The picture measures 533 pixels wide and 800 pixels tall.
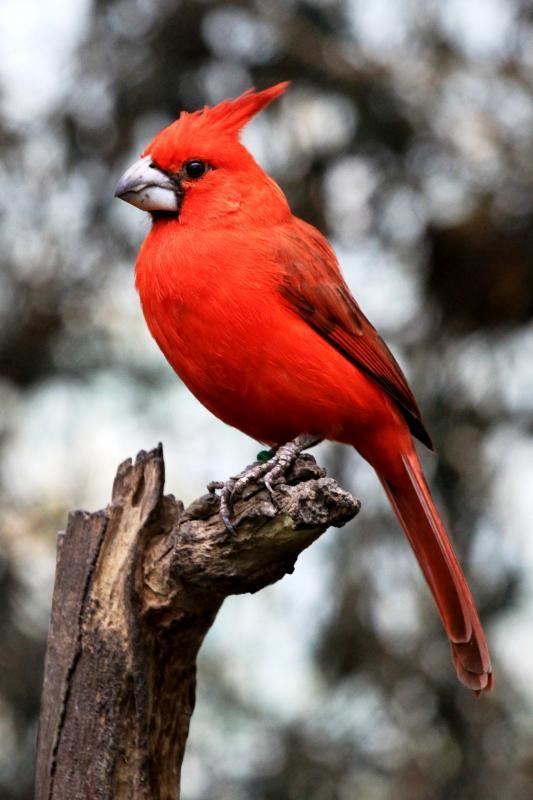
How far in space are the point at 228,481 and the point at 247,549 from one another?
0.22m

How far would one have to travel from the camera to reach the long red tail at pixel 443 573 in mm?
4379

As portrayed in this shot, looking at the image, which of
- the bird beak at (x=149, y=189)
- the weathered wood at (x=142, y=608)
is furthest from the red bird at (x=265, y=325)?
the weathered wood at (x=142, y=608)

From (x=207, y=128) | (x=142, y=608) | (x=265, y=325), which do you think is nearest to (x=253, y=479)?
(x=142, y=608)

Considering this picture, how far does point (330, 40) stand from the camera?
5.96m

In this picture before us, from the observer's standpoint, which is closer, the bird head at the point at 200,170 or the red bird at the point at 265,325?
the red bird at the point at 265,325

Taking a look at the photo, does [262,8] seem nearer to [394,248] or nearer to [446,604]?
[394,248]

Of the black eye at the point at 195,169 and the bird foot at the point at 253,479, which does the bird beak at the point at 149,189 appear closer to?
the black eye at the point at 195,169

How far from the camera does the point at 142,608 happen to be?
11.7 ft

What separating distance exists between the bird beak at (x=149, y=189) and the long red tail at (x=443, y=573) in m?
1.19

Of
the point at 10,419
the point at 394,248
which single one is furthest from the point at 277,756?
the point at 394,248

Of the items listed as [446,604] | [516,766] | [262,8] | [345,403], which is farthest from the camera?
[262,8]

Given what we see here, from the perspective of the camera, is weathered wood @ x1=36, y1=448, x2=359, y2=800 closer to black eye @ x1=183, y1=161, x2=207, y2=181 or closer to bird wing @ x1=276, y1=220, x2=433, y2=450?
bird wing @ x1=276, y1=220, x2=433, y2=450

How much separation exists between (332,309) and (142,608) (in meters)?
1.28

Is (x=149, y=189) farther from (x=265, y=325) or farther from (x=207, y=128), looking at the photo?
(x=265, y=325)
